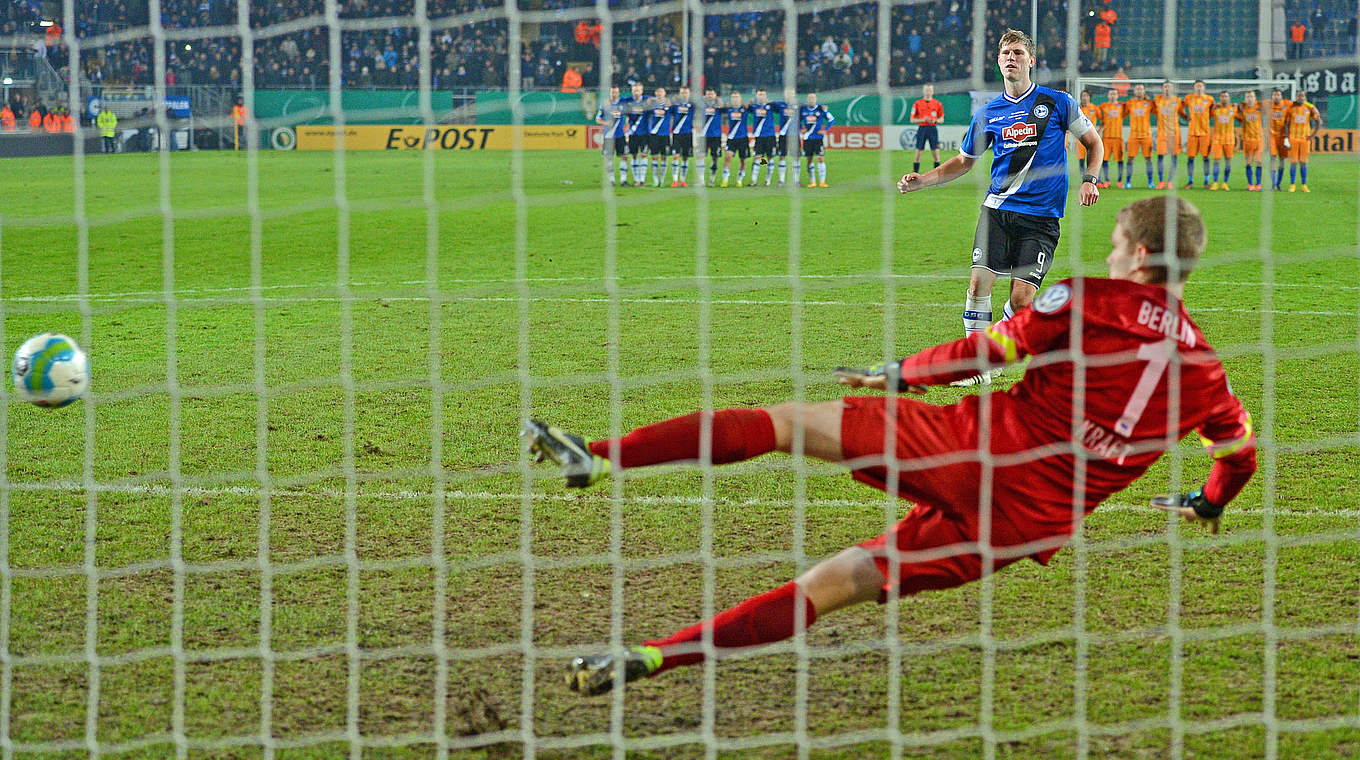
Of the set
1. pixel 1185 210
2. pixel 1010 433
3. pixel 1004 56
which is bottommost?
pixel 1010 433

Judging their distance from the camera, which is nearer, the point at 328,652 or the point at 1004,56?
the point at 328,652

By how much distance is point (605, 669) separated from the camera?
→ 3.27m

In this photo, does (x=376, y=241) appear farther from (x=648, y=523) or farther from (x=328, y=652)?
(x=328, y=652)

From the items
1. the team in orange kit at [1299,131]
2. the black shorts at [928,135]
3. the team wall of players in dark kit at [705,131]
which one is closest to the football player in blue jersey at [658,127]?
the team wall of players in dark kit at [705,131]

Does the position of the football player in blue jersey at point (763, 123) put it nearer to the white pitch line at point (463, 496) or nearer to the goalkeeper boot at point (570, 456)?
the white pitch line at point (463, 496)

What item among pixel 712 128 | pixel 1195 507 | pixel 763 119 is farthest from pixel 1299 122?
pixel 1195 507

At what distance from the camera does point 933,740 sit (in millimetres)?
3338

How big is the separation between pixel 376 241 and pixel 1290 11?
25.2 metres

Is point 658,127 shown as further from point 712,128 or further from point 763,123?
point 712,128

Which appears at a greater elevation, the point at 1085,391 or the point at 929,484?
the point at 1085,391

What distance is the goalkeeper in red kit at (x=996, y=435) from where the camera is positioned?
10.6 feet

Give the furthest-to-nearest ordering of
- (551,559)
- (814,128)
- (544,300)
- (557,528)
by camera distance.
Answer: (814,128), (544,300), (557,528), (551,559)

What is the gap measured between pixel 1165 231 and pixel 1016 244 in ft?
14.4

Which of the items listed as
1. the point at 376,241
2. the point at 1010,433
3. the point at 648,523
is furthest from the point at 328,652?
the point at 376,241
